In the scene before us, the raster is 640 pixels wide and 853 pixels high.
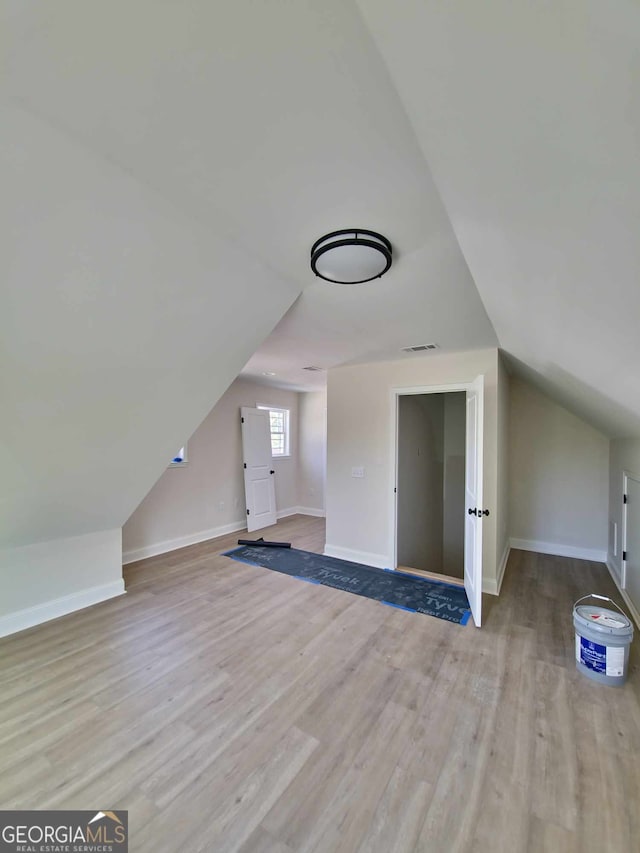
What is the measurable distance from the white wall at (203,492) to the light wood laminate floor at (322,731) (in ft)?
4.84

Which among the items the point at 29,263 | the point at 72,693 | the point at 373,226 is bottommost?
the point at 72,693

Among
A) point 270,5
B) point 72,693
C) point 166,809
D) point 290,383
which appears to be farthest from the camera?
point 290,383

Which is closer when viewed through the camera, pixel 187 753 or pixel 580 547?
pixel 187 753

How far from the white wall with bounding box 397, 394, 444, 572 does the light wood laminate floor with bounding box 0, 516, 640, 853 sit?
176 centimetres

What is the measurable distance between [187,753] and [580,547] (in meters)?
4.88

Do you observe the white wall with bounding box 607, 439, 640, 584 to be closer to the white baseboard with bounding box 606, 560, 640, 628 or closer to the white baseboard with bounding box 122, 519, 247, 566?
the white baseboard with bounding box 606, 560, 640, 628

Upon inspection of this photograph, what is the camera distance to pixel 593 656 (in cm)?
223

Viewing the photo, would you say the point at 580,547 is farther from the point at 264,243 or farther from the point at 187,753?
the point at 264,243

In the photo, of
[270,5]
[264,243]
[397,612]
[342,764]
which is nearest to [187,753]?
[342,764]

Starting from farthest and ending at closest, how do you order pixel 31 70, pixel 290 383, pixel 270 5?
pixel 290 383 < pixel 31 70 < pixel 270 5

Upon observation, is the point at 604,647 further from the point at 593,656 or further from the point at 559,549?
the point at 559,549

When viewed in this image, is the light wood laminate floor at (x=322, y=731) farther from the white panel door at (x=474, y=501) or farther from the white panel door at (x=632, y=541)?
the white panel door at (x=632, y=541)

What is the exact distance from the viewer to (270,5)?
834 mm

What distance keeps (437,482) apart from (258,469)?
2.95 m
